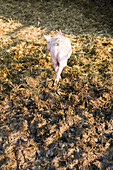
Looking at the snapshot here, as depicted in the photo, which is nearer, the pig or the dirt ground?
the dirt ground

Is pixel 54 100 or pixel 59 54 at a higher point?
pixel 59 54

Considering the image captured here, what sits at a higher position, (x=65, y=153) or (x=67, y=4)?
(x=67, y=4)

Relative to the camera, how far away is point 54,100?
2588 mm

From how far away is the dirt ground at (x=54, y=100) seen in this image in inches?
80.4

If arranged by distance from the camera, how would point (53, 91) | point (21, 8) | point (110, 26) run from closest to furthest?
point (53, 91) → point (110, 26) → point (21, 8)

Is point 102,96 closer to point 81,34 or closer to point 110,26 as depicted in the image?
point 81,34

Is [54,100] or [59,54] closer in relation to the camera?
[59,54]

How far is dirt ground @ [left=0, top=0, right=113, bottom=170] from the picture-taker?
6.70 ft

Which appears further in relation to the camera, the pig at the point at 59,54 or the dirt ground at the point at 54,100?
the pig at the point at 59,54

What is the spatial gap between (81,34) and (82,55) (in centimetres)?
87

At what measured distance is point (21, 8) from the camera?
4.69 metres

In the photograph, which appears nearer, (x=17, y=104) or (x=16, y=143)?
(x=16, y=143)

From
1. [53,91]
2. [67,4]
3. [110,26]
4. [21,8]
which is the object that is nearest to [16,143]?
[53,91]

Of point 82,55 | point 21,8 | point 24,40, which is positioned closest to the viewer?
point 82,55
